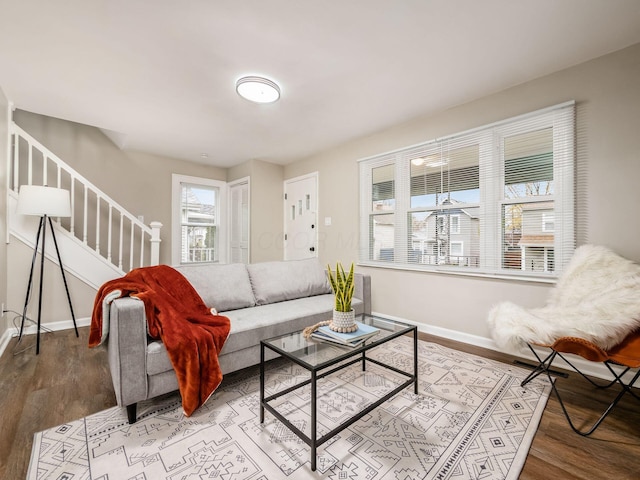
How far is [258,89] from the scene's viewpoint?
2533 millimetres

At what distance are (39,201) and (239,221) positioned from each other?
8.65 ft

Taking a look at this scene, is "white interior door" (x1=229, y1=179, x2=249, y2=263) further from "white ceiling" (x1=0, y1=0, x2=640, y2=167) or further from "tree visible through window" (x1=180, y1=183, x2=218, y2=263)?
"white ceiling" (x1=0, y1=0, x2=640, y2=167)

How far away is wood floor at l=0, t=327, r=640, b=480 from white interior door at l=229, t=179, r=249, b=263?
8.51 feet

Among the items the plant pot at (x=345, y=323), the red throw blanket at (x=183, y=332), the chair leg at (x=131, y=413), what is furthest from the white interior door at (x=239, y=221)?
the plant pot at (x=345, y=323)

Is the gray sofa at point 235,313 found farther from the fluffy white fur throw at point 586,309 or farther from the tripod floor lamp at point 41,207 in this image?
the tripod floor lamp at point 41,207

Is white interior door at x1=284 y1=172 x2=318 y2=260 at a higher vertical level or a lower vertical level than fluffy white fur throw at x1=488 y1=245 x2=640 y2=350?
higher

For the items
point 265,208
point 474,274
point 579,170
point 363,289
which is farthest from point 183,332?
point 265,208

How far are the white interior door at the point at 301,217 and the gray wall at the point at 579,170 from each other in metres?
0.68

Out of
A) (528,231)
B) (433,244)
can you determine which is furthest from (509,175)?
(433,244)

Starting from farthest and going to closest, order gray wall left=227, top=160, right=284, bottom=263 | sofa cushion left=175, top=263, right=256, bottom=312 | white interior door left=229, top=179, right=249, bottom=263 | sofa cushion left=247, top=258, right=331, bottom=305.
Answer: white interior door left=229, top=179, right=249, bottom=263 → gray wall left=227, top=160, right=284, bottom=263 → sofa cushion left=247, top=258, right=331, bottom=305 → sofa cushion left=175, top=263, right=256, bottom=312

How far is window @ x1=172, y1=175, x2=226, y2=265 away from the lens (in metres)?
4.79

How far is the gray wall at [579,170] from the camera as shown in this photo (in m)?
2.08

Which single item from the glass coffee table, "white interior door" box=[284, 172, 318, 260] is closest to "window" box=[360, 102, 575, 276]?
"white interior door" box=[284, 172, 318, 260]

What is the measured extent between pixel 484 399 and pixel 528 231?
150 cm
